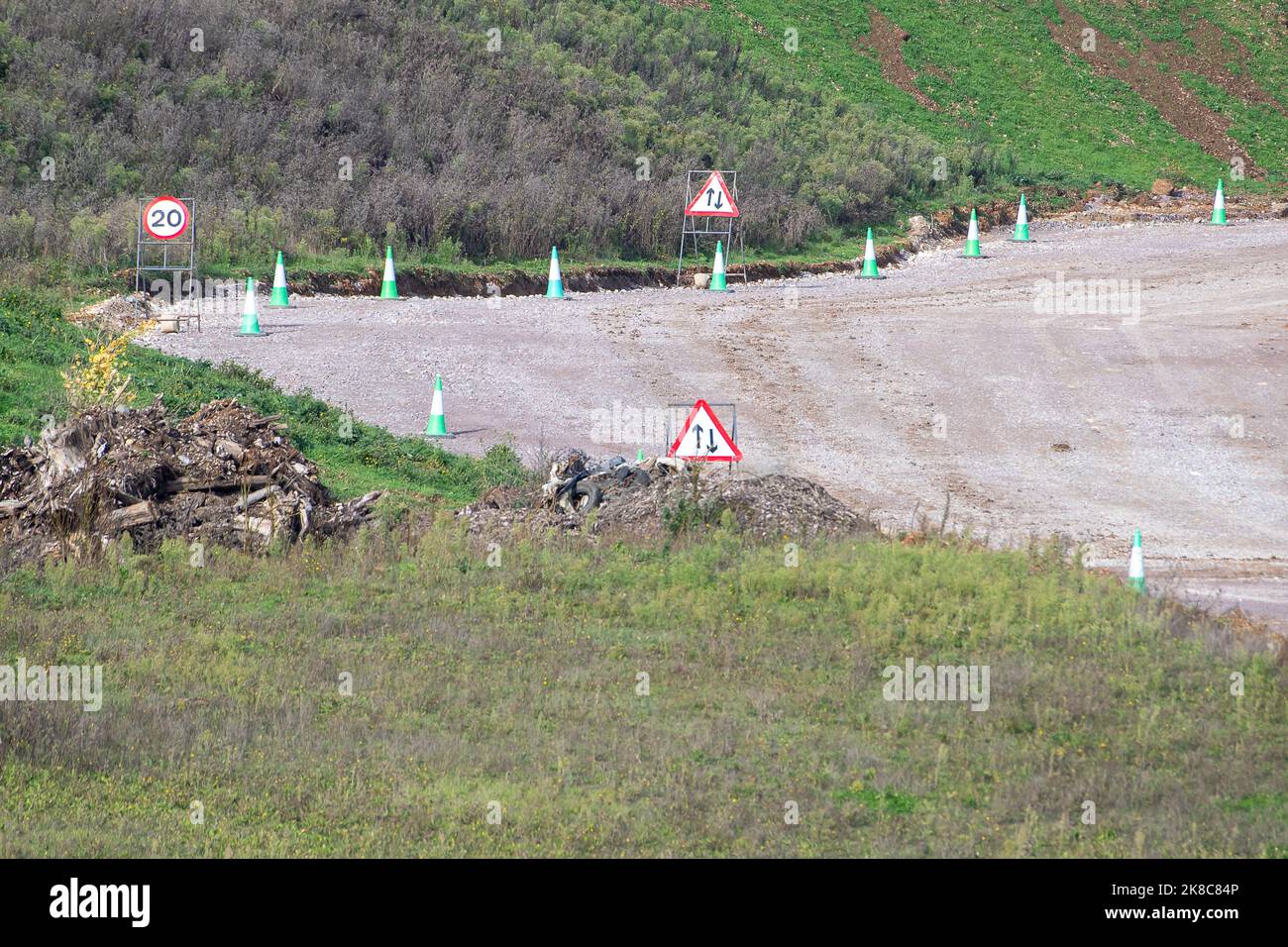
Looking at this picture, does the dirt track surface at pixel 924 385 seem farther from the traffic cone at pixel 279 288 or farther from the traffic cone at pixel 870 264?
the traffic cone at pixel 870 264

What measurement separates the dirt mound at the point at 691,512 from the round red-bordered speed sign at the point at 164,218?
10.2 metres

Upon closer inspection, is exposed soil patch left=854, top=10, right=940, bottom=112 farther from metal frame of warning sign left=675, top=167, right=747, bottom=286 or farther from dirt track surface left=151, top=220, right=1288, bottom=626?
dirt track surface left=151, top=220, right=1288, bottom=626

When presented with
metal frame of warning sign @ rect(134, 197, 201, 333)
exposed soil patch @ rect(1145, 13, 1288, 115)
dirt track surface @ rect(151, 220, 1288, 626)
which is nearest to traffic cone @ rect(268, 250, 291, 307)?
dirt track surface @ rect(151, 220, 1288, 626)

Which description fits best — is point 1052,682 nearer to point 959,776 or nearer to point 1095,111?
point 959,776

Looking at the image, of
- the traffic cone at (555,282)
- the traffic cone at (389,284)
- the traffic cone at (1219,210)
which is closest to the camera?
the traffic cone at (389,284)

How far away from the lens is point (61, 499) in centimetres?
1357

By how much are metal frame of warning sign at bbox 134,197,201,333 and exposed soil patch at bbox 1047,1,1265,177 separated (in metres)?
30.7

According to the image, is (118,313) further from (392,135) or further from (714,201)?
(392,135)

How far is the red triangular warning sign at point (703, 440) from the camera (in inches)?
574

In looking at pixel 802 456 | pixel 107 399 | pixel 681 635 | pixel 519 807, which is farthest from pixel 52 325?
pixel 519 807

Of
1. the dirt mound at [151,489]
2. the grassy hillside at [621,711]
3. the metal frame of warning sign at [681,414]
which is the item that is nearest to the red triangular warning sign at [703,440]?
the grassy hillside at [621,711]

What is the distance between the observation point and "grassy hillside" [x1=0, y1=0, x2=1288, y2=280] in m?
27.2

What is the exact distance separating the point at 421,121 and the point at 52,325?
1384 centimetres

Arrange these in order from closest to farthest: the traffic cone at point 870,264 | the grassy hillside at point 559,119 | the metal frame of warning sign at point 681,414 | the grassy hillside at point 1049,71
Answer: the metal frame of warning sign at point 681,414
the grassy hillside at point 559,119
the traffic cone at point 870,264
the grassy hillside at point 1049,71
